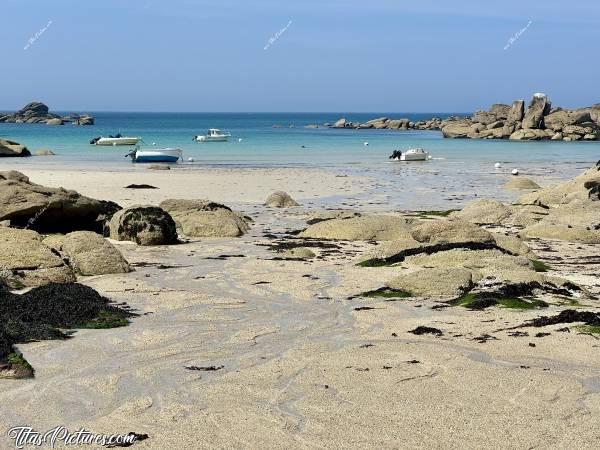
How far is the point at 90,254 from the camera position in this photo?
546 inches

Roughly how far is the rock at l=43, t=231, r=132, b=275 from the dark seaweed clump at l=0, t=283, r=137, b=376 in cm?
240

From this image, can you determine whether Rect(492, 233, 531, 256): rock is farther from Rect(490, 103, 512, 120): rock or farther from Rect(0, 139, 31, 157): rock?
Rect(490, 103, 512, 120): rock

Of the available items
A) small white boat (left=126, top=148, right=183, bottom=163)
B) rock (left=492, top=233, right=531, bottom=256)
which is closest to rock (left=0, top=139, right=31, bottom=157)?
small white boat (left=126, top=148, right=183, bottom=163)

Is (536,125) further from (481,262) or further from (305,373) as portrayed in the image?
(305,373)

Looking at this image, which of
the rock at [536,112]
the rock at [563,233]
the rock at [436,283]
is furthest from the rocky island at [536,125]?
the rock at [436,283]

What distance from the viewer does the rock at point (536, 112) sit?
11606 centimetres

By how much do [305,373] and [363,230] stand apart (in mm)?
10470

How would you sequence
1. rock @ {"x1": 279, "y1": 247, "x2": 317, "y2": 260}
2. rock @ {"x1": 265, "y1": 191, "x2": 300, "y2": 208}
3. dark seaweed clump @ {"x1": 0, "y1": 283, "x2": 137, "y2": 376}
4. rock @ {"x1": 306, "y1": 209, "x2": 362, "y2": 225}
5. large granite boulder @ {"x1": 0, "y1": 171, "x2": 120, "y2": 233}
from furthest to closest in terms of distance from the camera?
rock @ {"x1": 265, "y1": 191, "x2": 300, "y2": 208}, rock @ {"x1": 306, "y1": 209, "x2": 362, "y2": 225}, large granite boulder @ {"x1": 0, "y1": 171, "x2": 120, "y2": 233}, rock @ {"x1": 279, "y1": 247, "x2": 317, "y2": 260}, dark seaweed clump @ {"x1": 0, "y1": 283, "x2": 137, "y2": 376}

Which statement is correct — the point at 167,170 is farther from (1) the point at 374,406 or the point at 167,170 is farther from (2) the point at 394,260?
(1) the point at 374,406

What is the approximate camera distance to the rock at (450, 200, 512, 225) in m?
22.6

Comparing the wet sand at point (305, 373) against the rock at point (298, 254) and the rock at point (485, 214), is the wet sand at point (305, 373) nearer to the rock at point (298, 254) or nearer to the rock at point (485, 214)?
the rock at point (298, 254)

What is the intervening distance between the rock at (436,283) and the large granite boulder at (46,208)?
8.77m

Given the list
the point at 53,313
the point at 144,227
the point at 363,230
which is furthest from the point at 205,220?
the point at 53,313

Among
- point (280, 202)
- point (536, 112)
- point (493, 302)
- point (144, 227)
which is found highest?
point (493, 302)
